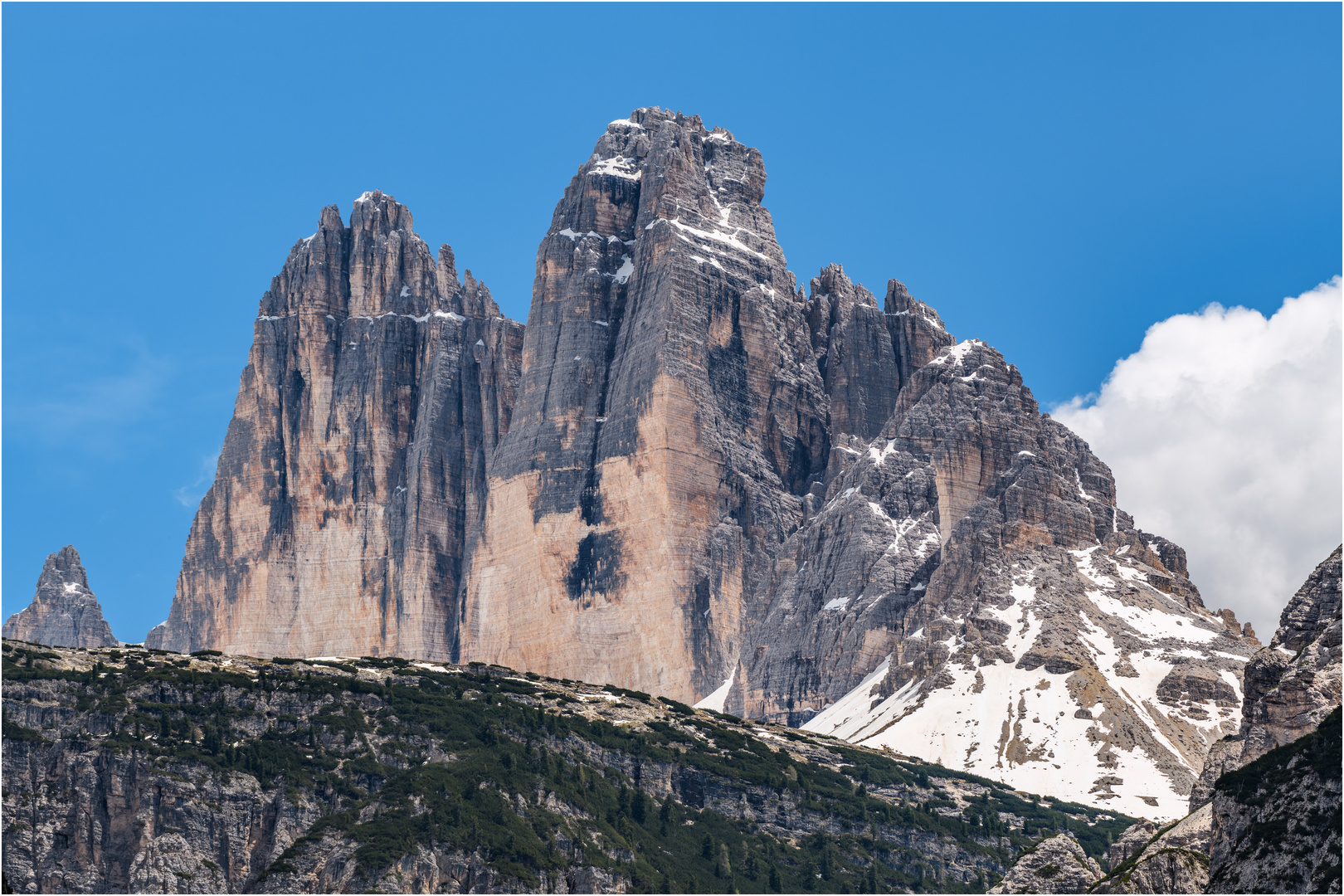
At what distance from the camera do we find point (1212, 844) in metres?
96.6

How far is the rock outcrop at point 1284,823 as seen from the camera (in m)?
86.2

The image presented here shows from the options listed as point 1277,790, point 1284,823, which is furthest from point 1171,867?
point 1284,823

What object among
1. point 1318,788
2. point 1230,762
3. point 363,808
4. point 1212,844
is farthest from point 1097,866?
point 363,808

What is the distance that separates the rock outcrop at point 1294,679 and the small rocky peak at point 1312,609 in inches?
2.0

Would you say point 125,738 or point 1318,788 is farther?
point 125,738

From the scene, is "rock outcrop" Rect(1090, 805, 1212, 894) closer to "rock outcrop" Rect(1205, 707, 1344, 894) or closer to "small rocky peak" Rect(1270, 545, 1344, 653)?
"rock outcrop" Rect(1205, 707, 1344, 894)

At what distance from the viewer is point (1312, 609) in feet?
379

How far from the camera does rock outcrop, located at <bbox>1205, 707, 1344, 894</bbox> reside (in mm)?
86250

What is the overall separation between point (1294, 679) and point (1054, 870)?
60.3ft

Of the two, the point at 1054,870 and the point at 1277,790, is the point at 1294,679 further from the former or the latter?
the point at 1054,870

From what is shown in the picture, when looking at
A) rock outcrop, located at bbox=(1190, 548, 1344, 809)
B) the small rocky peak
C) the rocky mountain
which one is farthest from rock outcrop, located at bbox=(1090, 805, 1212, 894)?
the small rocky peak

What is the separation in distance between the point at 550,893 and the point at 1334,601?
9302cm

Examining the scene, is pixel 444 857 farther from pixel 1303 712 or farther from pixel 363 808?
pixel 1303 712

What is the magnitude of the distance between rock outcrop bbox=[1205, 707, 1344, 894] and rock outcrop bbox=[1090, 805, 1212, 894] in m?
2.53
